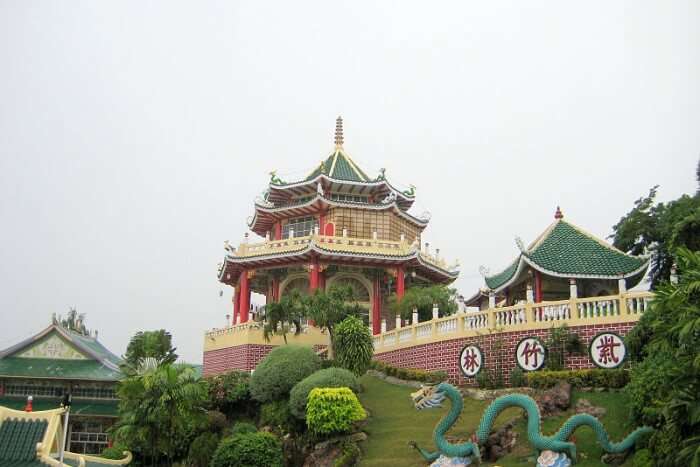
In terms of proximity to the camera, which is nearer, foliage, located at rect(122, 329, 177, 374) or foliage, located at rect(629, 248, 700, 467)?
foliage, located at rect(629, 248, 700, 467)

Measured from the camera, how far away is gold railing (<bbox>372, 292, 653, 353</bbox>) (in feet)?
72.5

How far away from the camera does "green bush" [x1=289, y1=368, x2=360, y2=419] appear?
2458 centimetres

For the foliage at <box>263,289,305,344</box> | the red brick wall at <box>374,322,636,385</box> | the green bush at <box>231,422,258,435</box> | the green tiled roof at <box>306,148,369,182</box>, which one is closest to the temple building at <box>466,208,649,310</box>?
the red brick wall at <box>374,322,636,385</box>

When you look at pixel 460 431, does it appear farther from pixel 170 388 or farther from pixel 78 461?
pixel 78 461

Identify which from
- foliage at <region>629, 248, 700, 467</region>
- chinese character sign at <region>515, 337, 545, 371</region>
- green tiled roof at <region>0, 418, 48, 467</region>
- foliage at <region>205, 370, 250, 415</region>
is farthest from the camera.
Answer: foliage at <region>205, 370, 250, 415</region>

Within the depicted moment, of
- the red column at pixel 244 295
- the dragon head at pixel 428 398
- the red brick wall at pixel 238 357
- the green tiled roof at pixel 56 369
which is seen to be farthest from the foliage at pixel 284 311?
the green tiled roof at pixel 56 369

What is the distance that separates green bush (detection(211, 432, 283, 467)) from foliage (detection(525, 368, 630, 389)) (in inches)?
314

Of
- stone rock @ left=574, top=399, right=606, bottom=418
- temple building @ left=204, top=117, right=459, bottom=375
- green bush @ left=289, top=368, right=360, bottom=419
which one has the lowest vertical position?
stone rock @ left=574, top=399, right=606, bottom=418

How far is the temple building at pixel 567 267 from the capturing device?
26406mm

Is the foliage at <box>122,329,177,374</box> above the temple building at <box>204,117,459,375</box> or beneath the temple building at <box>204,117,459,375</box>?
beneath

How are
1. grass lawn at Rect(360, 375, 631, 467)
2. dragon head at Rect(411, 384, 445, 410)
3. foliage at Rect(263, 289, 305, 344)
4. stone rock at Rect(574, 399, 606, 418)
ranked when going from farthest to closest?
foliage at Rect(263, 289, 305, 344) → dragon head at Rect(411, 384, 445, 410) → stone rock at Rect(574, 399, 606, 418) → grass lawn at Rect(360, 375, 631, 467)

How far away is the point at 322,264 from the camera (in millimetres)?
38781

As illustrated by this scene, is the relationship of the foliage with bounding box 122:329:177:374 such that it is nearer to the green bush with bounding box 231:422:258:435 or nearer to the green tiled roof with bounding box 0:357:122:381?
the green tiled roof with bounding box 0:357:122:381

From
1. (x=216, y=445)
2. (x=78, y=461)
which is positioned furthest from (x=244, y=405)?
(x=78, y=461)
